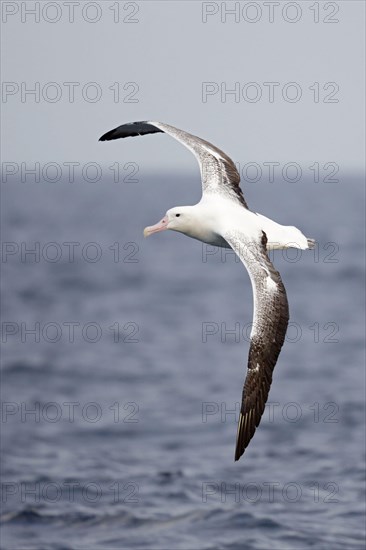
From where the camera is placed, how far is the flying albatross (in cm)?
1286

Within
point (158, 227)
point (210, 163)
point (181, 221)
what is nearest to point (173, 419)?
A: point (210, 163)

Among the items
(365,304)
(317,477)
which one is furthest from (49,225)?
(317,477)

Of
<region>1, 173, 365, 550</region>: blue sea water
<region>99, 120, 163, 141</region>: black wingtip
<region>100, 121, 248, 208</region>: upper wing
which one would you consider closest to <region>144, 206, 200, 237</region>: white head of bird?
<region>100, 121, 248, 208</region>: upper wing

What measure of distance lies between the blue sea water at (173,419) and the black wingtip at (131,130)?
848 centimetres

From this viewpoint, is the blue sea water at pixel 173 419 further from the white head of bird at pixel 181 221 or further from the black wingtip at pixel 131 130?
the white head of bird at pixel 181 221

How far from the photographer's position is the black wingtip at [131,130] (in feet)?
55.9

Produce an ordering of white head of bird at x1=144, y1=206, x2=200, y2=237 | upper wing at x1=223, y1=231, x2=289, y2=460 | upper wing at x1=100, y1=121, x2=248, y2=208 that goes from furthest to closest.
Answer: upper wing at x1=100, y1=121, x2=248, y2=208, white head of bird at x1=144, y1=206, x2=200, y2=237, upper wing at x1=223, y1=231, x2=289, y2=460

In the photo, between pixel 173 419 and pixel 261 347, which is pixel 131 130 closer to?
pixel 261 347

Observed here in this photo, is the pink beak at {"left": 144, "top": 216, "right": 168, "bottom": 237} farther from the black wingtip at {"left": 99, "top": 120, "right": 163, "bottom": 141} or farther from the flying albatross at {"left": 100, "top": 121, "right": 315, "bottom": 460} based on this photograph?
the black wingtip at {"left": 99, "top": 120, "right": 163, "bottom": 141}

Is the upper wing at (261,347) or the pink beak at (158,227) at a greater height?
the pink beak at (158,227)

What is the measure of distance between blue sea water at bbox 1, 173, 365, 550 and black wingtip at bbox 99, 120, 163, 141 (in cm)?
848

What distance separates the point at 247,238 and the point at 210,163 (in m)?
2.27

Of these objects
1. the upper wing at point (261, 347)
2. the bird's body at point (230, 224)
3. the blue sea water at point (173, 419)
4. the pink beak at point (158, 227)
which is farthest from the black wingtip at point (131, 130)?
the blue sea water at point (173, 419)

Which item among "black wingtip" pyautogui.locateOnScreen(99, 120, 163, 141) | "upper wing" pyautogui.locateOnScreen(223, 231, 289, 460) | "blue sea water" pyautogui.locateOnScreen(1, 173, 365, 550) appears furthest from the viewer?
"blue sea water" pyautogui.locateOnScreen(1, 173, 365, 550)
